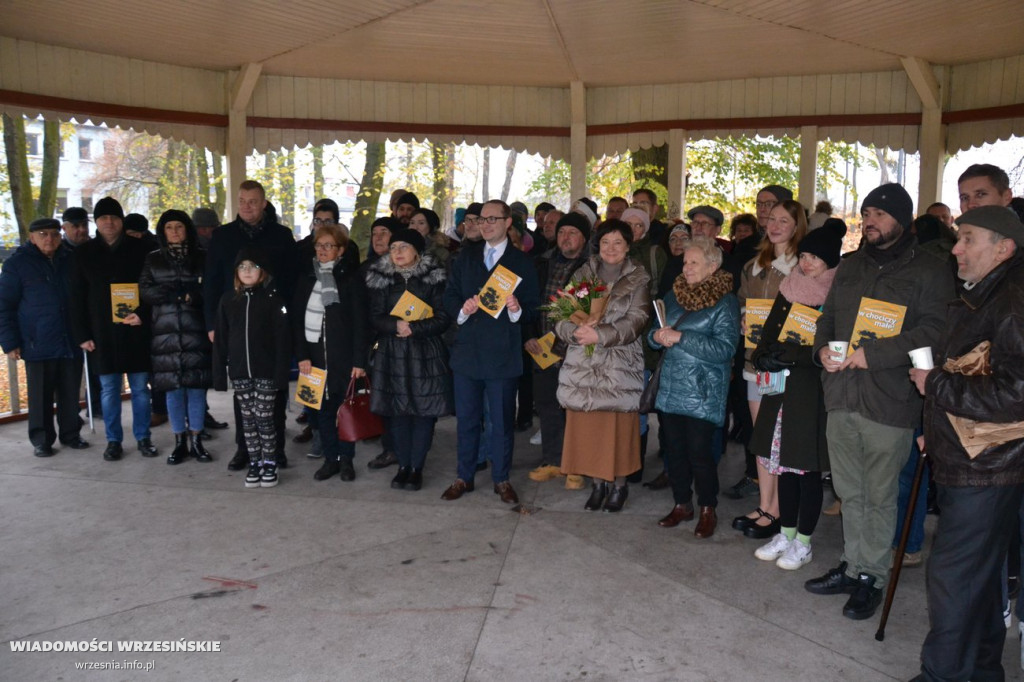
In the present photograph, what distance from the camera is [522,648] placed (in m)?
3.51

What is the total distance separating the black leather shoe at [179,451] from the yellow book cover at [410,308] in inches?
80.0

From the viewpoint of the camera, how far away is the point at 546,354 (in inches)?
228

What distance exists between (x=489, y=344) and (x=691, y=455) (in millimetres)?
1349

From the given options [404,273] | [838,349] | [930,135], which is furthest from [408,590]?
[930,135]

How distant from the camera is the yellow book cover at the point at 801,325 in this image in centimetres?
414

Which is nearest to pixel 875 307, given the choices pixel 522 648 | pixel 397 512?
pixel 522 648

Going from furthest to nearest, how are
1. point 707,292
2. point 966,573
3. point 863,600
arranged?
1. point 707,292
2. point 863,600
3. point 966,573

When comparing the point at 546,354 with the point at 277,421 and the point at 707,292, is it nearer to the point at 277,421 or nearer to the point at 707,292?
the point at 707,292

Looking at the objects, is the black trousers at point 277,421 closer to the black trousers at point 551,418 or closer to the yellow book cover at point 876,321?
the black trousers at point 551,418

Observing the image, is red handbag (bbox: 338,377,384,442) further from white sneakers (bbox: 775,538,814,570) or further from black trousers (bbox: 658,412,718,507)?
white sneakers (bbox: 775,538,814,570)

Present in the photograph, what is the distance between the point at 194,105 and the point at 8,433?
3.63m

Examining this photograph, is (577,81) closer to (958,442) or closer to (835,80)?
(835,80)

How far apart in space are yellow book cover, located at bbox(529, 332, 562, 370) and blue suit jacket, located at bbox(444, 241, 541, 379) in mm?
446

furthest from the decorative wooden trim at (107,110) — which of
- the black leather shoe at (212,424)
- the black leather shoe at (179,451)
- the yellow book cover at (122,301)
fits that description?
the black leather shoe at (179,451)
